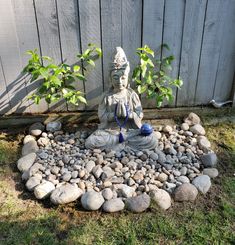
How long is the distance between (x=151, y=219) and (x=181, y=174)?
49cm

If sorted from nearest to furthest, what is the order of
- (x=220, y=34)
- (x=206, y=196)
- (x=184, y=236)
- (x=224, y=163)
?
(x=184, y=236)
(x=206, y=196)
(x=224, y=163)
(x=220, y=34)

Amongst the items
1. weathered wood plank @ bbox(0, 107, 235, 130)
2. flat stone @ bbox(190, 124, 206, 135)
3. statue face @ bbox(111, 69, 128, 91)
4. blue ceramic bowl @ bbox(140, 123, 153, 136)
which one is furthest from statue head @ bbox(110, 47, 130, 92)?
flat stone @ bbox(190, 124, 206, 135)

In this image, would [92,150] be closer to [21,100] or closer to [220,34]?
[21,100]

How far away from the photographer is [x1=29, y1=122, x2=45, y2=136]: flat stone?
2.93 meters

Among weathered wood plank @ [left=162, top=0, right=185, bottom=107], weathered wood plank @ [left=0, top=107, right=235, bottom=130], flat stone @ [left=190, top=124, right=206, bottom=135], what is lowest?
flat stone @ [left=190, top=124, right=206, bottom=135]

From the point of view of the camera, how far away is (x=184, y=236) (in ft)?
6.79

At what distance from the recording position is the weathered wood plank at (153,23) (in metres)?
2.68

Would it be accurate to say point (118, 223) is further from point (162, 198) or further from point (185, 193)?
point (185, 193)

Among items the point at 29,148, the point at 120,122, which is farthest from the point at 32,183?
the point at 120,122

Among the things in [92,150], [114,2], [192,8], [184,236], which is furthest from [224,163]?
[114,2]

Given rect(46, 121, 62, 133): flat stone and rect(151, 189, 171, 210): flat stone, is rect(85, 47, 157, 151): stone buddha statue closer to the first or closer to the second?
rect(46, 121, 62, 133): flat stone

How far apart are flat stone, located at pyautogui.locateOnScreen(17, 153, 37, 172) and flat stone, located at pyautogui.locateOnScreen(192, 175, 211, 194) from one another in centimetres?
128

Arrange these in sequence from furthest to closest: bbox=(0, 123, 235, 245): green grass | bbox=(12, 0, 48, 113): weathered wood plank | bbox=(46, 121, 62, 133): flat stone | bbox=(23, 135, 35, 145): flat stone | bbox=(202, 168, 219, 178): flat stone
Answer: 1. bbox=(46, 121, 62, 133): flat stone
2. bbox=(23, 135, 35, 145): flat stone
3. bbox=(12, 0, 48, 113): weathered wood plank
4. bbox=(202, 168, 219, 178): flat stone
5. bbox=(0, 123, 235, 245): green grass

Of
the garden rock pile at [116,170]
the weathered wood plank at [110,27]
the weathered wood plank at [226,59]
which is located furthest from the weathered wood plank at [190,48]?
the weathered wood plank at [110,27]
